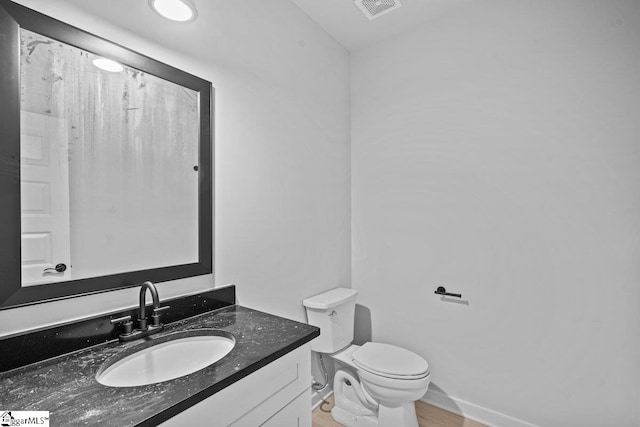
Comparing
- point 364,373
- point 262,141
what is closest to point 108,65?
point 262,141

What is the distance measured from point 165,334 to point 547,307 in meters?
1.98

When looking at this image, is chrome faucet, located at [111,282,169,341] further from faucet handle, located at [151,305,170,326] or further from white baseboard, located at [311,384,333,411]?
white baseboard, located at [311,384,333,411]

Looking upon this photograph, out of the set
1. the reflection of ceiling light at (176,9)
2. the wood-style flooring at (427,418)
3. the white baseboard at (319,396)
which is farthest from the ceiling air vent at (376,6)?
the wood-style flooring at (427,418)

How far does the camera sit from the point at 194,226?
1371mm

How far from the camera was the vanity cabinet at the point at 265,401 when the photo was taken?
2.62 ft

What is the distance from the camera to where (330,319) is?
1.94 metres

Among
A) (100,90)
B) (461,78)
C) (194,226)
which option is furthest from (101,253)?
(461,78)

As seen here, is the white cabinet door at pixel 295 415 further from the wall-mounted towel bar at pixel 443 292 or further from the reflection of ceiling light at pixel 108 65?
the reflection of ceiling light at pixel 108 65

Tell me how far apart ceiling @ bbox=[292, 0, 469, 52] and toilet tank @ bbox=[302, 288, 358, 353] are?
1.92 metres

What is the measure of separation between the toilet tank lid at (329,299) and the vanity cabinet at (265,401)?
74 cm

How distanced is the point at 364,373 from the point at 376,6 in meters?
2.27

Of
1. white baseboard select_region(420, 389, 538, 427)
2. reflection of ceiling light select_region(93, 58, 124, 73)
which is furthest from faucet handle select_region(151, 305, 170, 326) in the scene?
white baseboard select_region(420, 389, 538, 427)

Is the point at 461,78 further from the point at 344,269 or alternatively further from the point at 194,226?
the point at 194,226

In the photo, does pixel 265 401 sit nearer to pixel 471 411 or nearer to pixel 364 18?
pixel 471 411
